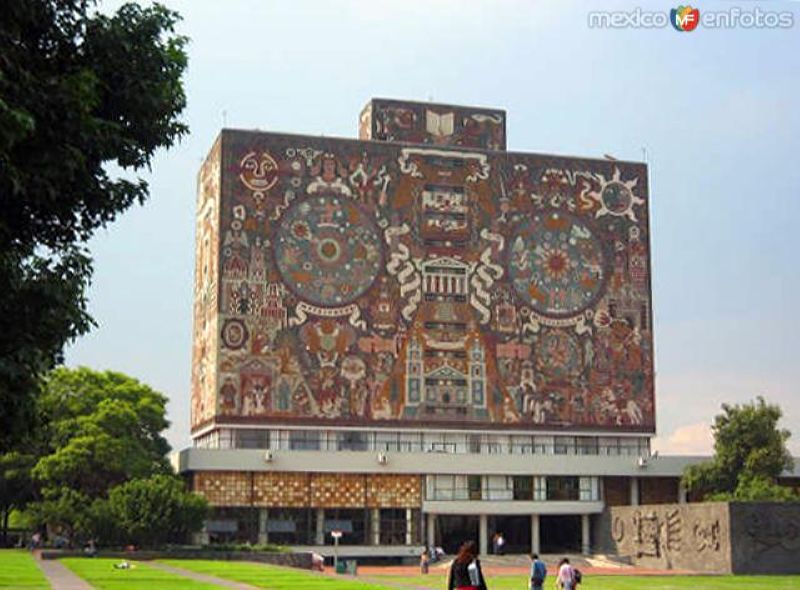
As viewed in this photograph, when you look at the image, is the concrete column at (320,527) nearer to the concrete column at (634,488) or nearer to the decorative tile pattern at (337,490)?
the decorative tile pattern at (337,490)

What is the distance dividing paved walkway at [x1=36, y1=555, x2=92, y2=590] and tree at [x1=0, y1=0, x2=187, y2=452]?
66.6ft

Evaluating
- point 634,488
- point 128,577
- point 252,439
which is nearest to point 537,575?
point 128,577

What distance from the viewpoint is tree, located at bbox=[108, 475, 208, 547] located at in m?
61.4

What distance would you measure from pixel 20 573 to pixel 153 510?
67.1 ft

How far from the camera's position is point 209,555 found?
5769cm

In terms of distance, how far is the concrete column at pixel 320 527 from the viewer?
70.2m

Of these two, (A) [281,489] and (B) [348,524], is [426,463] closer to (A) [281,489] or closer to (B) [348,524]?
(B) [348,524]

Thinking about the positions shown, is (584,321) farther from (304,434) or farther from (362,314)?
(304,434)

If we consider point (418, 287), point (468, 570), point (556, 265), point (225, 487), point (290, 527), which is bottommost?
point (290, 527)

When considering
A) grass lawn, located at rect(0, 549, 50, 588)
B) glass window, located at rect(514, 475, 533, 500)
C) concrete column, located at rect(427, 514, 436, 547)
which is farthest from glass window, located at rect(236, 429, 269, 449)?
grass lawn, located at rect(0, 549, 50, 588)

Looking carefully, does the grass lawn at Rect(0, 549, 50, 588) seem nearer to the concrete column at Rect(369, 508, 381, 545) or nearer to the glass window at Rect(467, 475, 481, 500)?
the concrete column at Rect(369, 508, 381, 545)

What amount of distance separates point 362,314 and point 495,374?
8931 millimetres

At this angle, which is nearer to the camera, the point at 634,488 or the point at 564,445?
the point at 564,445

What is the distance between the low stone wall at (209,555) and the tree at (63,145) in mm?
40236
